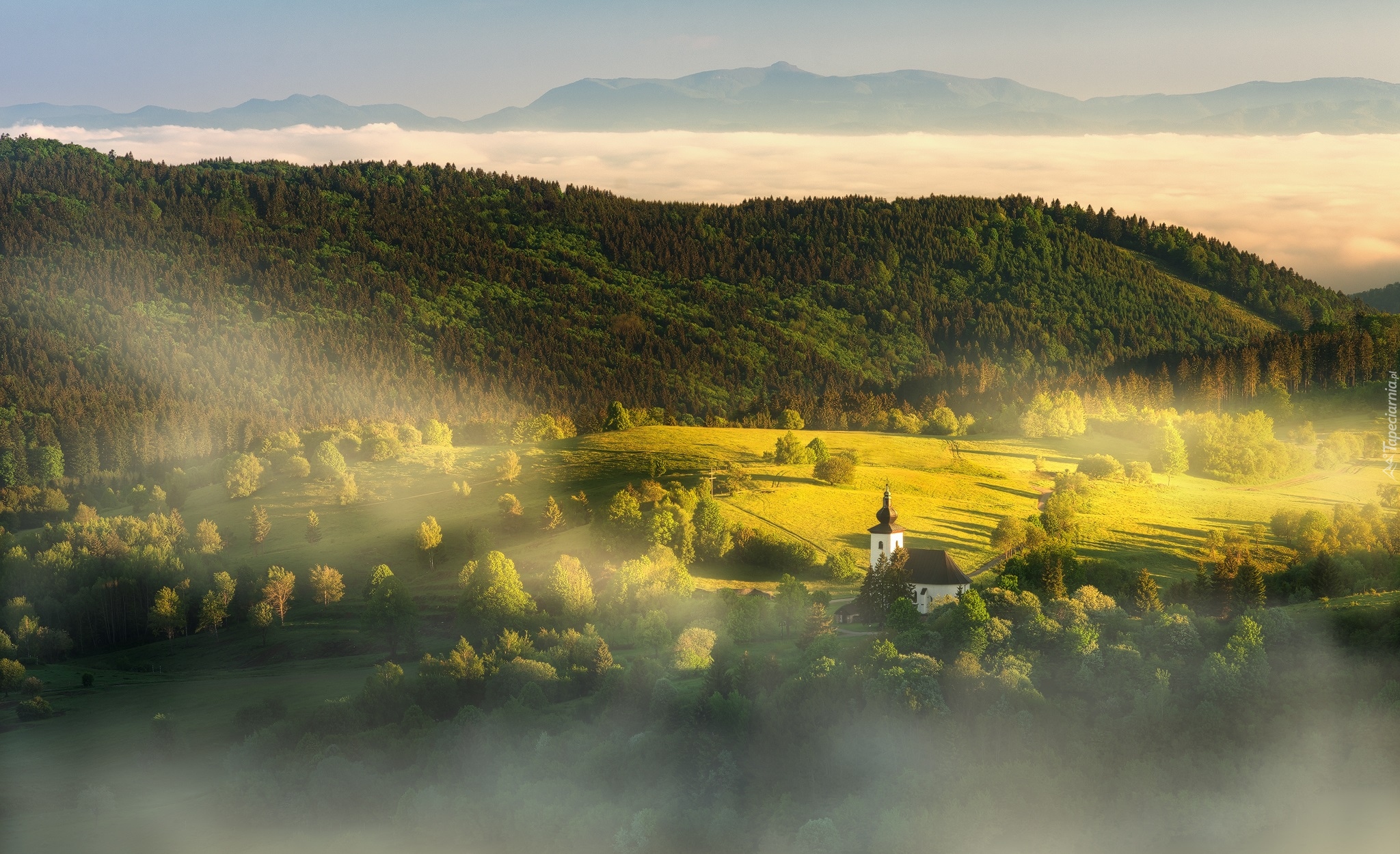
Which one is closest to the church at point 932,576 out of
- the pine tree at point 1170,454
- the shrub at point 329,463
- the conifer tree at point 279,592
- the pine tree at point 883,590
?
the pine tree at point 883,590

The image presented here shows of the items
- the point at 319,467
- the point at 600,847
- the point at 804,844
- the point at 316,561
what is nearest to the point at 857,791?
the point at 804,844

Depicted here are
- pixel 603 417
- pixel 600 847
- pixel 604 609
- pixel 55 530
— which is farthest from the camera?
pixel 603 417

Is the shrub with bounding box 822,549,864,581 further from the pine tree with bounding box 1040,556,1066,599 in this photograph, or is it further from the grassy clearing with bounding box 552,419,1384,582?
the pine tree with bounding box 1040,556,1066,599

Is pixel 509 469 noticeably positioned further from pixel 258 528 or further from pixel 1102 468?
pixel 1102 468

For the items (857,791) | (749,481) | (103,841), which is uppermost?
(749,481)

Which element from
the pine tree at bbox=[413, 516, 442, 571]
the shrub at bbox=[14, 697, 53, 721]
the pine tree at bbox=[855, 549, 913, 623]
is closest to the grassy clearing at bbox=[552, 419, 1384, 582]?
the pine tree at bbox=[855, 549, 913, 623]

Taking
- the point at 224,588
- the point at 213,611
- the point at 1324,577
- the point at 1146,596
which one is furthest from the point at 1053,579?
the point at 224,588

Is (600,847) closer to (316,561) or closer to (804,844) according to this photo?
(804,844)
